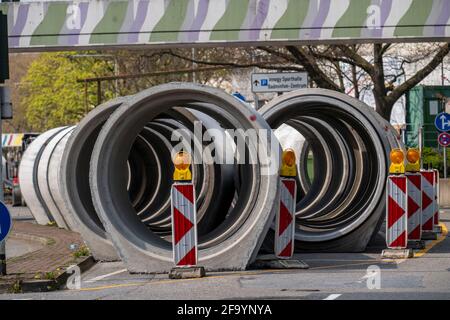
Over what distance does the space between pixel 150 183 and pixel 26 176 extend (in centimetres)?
701

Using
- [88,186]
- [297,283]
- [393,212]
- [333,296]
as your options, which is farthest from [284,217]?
[88,186]

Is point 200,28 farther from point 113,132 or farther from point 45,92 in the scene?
point 45,92

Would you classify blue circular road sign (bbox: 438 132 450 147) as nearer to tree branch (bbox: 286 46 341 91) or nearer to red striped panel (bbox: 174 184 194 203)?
tree branch (bbox: 286 46 341 91)

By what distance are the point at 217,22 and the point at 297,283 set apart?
999cm

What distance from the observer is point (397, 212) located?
55.4ft

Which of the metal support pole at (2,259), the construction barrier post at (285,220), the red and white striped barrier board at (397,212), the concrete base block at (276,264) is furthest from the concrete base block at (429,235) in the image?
the metal support pole at (2,259)

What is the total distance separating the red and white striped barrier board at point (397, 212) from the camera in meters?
16.9

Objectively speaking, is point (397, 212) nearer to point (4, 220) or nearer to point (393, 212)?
point (393, 212)

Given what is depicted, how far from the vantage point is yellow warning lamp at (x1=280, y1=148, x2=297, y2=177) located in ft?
52.4

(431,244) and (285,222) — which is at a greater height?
(285,222)

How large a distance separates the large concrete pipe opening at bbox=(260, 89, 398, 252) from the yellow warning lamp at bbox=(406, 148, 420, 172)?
319 mm

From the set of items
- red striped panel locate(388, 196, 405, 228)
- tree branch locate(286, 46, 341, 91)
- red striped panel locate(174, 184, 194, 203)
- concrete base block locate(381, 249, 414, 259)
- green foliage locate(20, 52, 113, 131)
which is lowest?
concrete base block locate(381, 249, 414, 259)

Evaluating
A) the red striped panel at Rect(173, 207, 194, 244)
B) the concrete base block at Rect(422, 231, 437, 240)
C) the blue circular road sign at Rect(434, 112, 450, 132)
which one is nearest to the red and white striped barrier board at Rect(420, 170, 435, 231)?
the concrete base block at Rect(422, 231, 437, 240)

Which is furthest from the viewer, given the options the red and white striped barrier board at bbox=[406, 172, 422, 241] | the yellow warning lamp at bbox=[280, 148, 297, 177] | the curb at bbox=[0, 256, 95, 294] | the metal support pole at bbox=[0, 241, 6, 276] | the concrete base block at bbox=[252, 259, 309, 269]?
the red and white striped barrier board at bbox=[406, 172, 422, 241]
